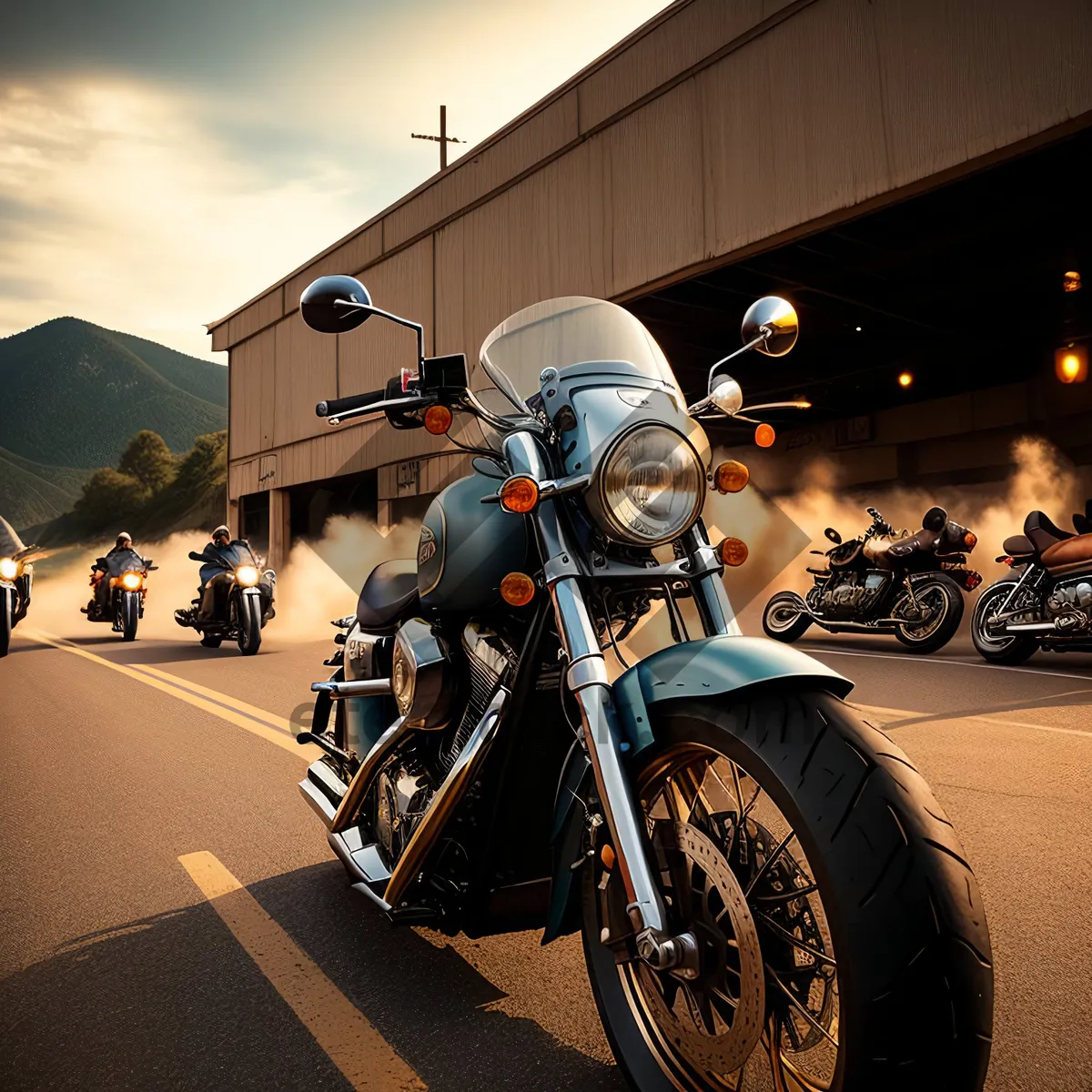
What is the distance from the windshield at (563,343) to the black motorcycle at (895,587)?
8278mm

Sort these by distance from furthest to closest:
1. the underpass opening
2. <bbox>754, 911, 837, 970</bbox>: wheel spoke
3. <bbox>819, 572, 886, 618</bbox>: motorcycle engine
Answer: the underpass opening
<bbox>819, 572, 886, 618</bbox>: motorcycle engine
<bbox>754, 911, 837, 970</bbox>: wheel spoke

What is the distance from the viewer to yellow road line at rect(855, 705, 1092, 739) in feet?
19.5

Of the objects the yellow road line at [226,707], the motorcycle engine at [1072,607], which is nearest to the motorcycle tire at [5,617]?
the yellow road line at [226,707]

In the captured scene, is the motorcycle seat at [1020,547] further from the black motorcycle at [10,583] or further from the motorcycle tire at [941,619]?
the black motorcycle at [10,583]

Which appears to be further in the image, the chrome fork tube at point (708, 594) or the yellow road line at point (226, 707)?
the yellow road line at point (226, 707)

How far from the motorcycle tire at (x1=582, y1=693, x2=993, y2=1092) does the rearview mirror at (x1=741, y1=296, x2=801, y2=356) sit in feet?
4.43

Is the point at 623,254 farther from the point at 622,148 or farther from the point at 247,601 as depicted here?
the point at 247,601

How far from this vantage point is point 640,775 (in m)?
1.95

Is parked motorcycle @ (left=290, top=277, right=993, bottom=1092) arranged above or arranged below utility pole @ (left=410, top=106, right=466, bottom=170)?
below

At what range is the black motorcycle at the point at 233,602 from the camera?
40.0 ft

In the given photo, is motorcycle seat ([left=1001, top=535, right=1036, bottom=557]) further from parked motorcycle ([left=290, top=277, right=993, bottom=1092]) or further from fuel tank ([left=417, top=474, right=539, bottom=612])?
fuel tank ([left=417, top=474, right=539, bottom=612])

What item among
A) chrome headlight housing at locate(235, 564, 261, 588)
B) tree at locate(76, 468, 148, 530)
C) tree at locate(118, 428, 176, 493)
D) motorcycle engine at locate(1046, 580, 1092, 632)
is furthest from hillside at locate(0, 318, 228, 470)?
motorcycle engine at locate(1046, 580, 1092, 632)

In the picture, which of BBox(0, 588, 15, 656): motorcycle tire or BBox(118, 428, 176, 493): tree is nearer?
BBox(0, 588, 15, 656): motorcycle tire

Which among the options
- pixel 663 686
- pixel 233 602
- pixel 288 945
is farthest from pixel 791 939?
pixel 233 602
